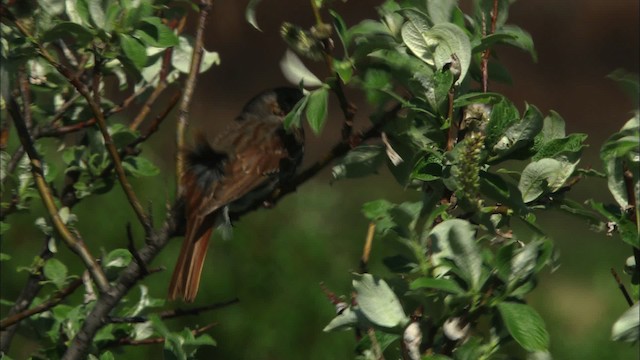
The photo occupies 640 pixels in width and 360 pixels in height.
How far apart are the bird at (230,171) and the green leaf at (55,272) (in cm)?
58

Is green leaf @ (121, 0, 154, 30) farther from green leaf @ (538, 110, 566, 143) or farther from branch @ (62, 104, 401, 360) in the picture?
green leaf @ (538, 110, 566, 143)

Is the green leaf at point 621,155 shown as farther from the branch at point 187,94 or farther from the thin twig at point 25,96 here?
the thin twig at point 25,96

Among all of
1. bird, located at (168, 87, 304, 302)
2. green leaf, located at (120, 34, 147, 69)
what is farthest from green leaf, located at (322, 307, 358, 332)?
bird, located at (168, 87, 304, 302)

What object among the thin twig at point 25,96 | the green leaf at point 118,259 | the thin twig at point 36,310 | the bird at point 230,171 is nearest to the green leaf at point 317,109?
the green leaf at point 118,259

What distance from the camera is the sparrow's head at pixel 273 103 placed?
15.2 feet

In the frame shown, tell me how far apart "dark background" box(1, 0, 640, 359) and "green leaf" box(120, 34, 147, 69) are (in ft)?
A: 5.84

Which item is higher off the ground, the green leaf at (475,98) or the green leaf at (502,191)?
the green leaf at (475,98)

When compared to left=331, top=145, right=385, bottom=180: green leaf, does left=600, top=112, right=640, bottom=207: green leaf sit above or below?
above

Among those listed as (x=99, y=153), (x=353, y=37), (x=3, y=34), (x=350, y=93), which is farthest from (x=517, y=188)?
(x=350, y=93)

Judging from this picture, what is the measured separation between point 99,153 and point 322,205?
11.3ft

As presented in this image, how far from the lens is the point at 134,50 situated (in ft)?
7.71

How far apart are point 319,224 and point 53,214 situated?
11.9 feet

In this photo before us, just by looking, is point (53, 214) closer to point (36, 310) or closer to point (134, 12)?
point (36, 310)

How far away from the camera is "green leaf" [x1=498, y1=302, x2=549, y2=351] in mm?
1652
